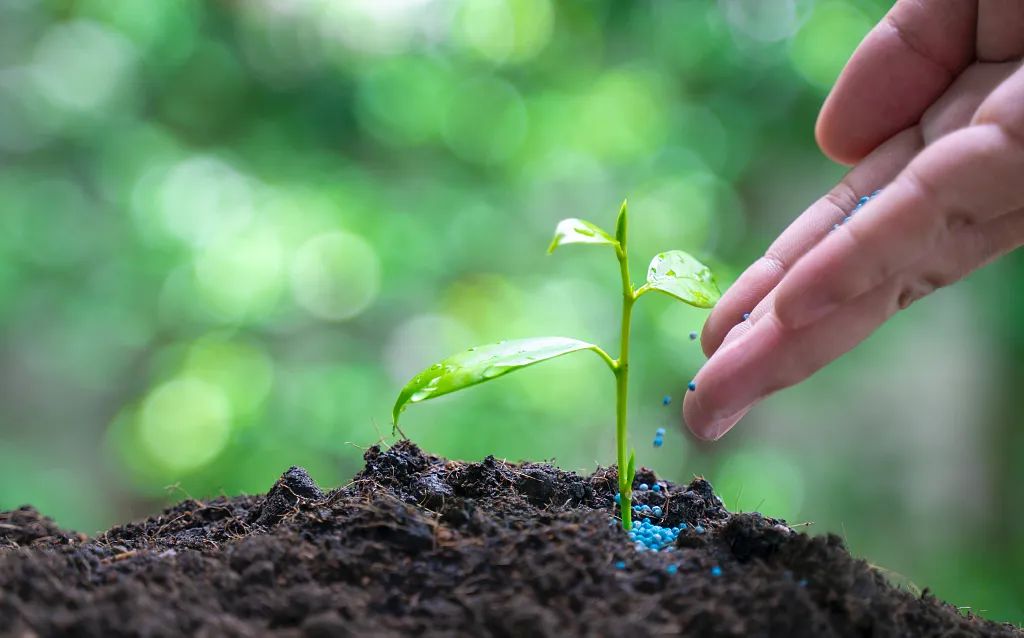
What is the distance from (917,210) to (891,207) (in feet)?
0.07

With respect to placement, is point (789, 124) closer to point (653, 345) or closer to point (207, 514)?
point (653, 345)

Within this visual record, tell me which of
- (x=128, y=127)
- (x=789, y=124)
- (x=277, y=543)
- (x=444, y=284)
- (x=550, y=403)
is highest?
(x=789, y=124)

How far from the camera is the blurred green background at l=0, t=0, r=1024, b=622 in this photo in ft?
6.61

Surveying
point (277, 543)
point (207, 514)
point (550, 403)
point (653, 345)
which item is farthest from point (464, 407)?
point (277, 543)

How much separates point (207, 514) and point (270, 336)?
1353 mm

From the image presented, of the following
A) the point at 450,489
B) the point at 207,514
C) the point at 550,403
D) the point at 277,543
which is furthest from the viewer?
the point at 550,403

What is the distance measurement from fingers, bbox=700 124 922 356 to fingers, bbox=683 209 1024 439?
0.10 m

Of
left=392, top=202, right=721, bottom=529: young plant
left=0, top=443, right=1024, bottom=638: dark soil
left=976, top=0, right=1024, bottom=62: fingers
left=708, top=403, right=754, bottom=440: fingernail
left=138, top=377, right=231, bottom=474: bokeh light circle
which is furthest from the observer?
left=138, top=377, right=231, bottom=474: bokeh light circle

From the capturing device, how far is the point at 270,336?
2.19 m

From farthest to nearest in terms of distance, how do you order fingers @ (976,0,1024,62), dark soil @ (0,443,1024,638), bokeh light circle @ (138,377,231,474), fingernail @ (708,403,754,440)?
bokeh light circle @ (138,377,231,474) → fingers @ (976,0,1024,62) → fingernail @ (708,403,754,440) → dark soil @ (0,443,1024,638)

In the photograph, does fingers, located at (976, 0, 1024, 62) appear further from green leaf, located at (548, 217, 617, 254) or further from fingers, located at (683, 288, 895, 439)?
green leaf, located at (548, 217, 617, 254)

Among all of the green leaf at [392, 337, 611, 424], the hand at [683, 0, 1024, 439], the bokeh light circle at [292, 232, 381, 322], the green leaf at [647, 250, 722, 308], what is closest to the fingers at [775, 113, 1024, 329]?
the hand at [683, 0, 1024, 439]

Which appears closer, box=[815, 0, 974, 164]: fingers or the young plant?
the young plant

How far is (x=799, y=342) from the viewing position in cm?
72
